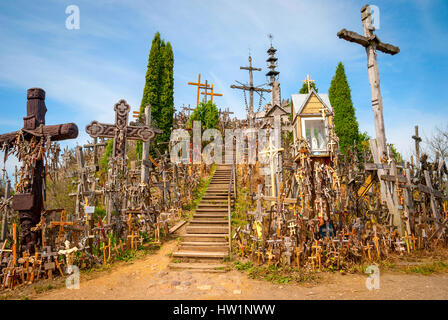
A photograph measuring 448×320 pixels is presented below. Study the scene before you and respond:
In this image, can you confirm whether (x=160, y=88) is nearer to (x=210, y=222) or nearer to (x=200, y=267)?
(x=210, y=222)

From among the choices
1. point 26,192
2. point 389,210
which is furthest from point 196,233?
point 389,210

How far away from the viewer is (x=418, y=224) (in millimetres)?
8531

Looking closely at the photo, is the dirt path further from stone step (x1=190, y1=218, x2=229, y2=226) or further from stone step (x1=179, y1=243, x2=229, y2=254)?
stone step (x1=190, y1=218, x2=229, y2=226)

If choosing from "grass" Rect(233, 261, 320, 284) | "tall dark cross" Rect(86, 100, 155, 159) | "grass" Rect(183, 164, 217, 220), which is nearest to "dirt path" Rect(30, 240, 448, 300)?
"grass" Rect(233, 261, 320, 284)

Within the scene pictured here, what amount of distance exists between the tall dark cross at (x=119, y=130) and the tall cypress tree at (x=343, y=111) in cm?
1943

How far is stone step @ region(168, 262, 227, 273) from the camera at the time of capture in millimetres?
7339

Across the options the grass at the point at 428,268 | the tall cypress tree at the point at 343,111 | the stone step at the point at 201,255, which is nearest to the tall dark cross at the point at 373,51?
the grass at the point at 428,268

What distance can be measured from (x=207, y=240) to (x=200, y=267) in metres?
1.91

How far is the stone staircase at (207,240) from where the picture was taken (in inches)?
308

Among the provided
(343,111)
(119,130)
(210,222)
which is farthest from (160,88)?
(343,111)

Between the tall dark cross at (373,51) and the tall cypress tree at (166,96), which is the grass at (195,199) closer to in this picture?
the tall cypress tree at (166,96)

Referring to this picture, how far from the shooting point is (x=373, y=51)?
10289 mm

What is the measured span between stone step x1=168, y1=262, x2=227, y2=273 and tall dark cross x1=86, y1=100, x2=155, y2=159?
4.39m

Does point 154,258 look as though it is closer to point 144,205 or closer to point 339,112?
point 144,205
